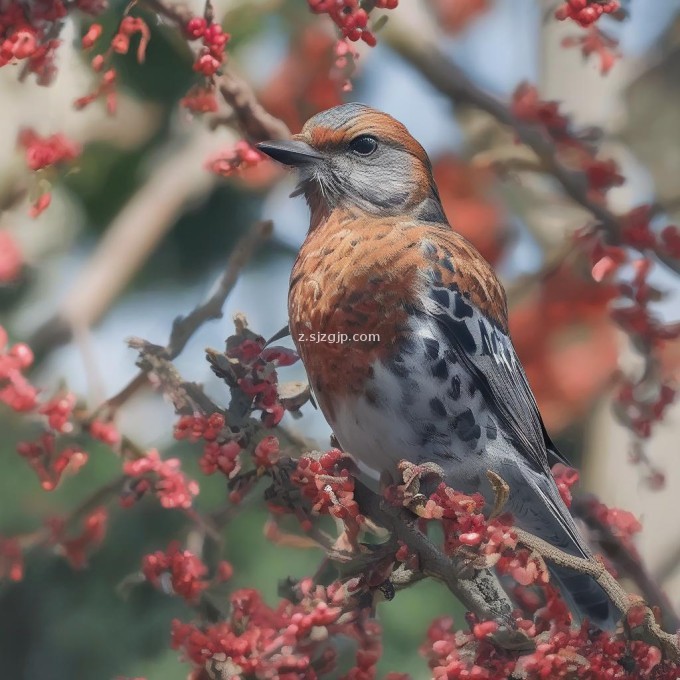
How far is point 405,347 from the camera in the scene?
3.70ft

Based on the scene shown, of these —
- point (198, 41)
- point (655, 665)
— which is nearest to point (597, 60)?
point (198, 41)

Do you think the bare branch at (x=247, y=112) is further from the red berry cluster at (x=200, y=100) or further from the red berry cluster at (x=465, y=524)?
the red berry cluster at (x=465, y=524)

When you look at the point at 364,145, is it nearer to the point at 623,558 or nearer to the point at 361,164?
the point at 361,164

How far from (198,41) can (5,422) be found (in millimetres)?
714

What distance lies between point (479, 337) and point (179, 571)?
1.36 feet

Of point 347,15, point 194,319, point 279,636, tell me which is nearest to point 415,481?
point 279,636

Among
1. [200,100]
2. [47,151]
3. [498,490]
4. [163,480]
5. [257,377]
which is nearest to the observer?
[498,490]

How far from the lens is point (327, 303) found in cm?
115

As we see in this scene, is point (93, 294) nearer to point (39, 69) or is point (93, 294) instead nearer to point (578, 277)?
point (39, 69)

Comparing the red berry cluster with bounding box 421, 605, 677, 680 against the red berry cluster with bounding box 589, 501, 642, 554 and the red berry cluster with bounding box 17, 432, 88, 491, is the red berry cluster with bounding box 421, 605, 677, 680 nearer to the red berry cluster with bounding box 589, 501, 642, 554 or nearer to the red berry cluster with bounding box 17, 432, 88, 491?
the red berry cluster with bounding box 589, 501, 642, 554

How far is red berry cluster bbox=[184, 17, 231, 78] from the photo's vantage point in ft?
3.84

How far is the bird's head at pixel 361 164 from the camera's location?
1.23 metres

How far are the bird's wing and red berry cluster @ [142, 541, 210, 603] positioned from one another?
36cm

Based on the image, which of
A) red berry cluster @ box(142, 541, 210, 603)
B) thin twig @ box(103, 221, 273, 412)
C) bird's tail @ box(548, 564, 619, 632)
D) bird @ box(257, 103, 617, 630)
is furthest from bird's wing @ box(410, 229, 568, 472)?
red berry cluster @ box(142, 541, 210, 603)
